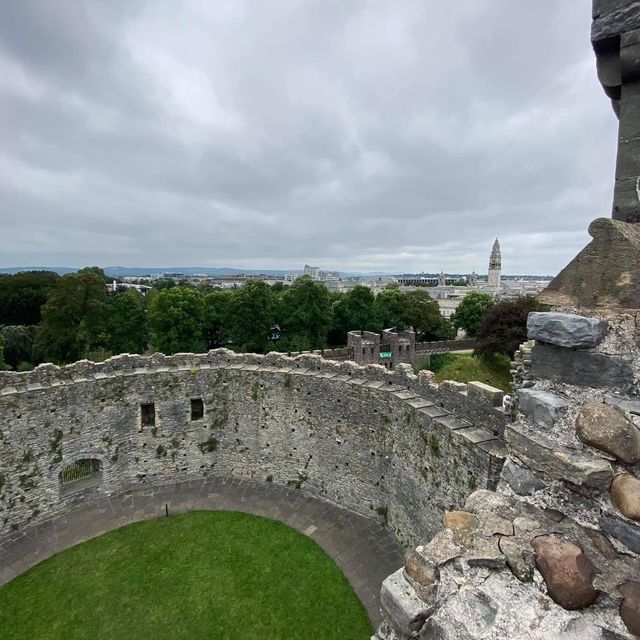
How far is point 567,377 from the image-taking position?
3.09m

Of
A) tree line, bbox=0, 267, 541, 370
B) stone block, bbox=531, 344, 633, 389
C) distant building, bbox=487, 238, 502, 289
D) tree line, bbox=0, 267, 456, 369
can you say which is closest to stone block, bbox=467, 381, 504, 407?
stone block, bbox=531, 344, 633, 389

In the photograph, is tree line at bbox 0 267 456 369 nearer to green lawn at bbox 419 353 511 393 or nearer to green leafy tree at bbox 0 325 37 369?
green leafy tree at bbox 0 325 37 369

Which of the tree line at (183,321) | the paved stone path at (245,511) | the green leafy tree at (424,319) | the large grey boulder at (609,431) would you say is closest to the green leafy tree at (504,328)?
the tree line at (183,321)

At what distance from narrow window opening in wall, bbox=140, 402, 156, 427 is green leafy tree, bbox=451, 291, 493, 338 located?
40.2 m

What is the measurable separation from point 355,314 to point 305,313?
7.61 m

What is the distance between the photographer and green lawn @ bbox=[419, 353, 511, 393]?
2758cm

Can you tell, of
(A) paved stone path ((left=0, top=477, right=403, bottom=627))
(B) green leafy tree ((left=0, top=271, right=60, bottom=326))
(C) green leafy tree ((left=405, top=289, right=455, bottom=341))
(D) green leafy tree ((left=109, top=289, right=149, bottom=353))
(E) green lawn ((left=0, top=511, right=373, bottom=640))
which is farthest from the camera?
(B) green leafy tree ((left=0, top=271, right=60, bottom=326))

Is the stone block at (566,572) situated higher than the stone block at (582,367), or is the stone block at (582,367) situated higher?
the stone block at (582,367)

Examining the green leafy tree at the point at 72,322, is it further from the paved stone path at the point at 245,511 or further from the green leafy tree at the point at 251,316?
the paved stone path at the point at 245,511

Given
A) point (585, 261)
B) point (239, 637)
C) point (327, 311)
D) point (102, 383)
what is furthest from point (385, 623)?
point (327, 311)

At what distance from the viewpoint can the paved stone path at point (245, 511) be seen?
11.0 meters

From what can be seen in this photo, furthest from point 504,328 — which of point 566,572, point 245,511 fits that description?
point 566,572

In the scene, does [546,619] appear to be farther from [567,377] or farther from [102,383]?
[102,383]

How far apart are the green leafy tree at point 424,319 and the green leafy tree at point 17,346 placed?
37784 mm
